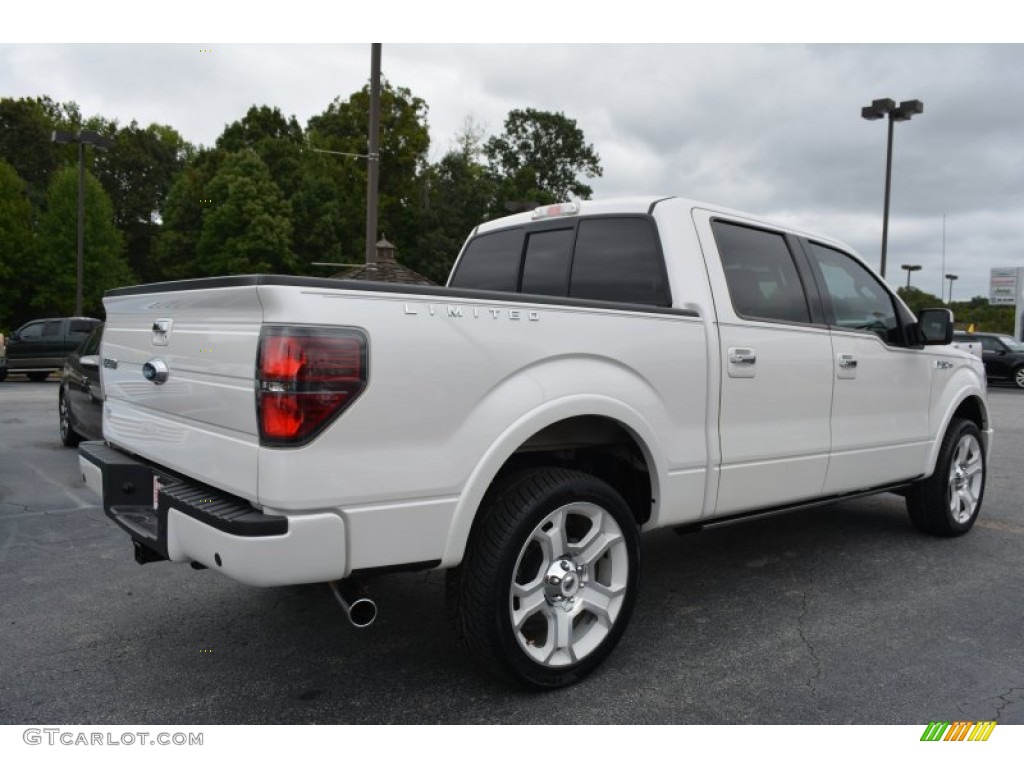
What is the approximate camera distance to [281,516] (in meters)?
2.45

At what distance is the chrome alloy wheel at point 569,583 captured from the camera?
3023mm

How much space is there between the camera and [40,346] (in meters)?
21.0

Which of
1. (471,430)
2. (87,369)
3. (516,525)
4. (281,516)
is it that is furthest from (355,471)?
(87,369)

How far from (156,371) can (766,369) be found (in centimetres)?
267

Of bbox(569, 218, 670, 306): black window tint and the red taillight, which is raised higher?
bbox(569, 218, 670, 306): black window tint

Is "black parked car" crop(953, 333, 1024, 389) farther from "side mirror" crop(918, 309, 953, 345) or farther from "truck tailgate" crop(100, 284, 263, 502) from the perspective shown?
"truck tailgate" crop(100, 284, 263, 502)

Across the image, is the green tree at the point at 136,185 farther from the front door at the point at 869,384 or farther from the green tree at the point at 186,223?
the front door at the point at 869,384

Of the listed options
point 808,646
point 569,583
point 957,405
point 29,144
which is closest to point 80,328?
point 957,405

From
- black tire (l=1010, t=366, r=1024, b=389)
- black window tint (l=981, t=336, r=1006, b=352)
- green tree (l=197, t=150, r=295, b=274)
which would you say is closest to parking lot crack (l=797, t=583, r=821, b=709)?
black tire (l=1010, t=366, r=1024, b=389)

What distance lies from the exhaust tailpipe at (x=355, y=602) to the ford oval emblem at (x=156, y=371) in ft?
3.55

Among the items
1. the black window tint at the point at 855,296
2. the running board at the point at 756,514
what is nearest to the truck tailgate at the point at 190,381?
the running board at the point at 756,514

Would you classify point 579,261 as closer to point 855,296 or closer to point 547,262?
point 547,262

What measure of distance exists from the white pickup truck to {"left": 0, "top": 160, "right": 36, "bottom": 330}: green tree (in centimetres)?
3747

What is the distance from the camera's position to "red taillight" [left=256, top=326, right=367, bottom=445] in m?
2.42
